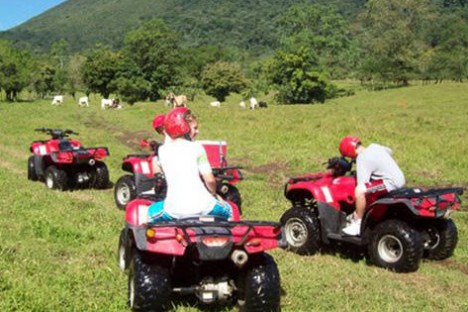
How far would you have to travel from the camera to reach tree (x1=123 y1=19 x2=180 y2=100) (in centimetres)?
6862

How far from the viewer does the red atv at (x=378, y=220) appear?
23.7 ft

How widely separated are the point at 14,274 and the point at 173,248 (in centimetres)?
205

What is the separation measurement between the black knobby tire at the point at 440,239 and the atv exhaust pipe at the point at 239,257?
3933 mm

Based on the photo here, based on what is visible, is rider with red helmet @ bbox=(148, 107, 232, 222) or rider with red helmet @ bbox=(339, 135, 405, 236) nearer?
rider with red helmet @ bbox=(148, 107, 232, 222)

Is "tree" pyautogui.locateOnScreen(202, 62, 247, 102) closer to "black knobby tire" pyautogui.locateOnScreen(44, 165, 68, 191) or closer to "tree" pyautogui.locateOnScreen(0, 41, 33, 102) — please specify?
"tree" pyautogui.locateOnScreen(0, 41, 33, 102)

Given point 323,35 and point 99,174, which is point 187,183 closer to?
point 99,174

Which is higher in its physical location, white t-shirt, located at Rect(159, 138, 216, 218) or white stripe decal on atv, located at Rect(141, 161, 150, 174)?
white t-shirt, located at Rect(159, 138, 216, 218)

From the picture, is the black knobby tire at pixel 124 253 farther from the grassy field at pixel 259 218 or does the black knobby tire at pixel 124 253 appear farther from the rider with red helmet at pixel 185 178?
the rider with red helmet at pixel 185 178

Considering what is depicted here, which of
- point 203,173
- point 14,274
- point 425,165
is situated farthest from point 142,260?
point 425,165

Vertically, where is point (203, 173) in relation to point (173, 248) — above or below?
above

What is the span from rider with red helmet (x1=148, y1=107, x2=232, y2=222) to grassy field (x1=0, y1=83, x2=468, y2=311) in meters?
0.91

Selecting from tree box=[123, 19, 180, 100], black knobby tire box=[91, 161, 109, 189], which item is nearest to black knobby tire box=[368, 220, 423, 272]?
black knobby tire box=[91, 161, 109, 189]

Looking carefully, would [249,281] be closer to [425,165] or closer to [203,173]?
[203,173]

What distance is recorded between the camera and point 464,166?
53.5 feet
